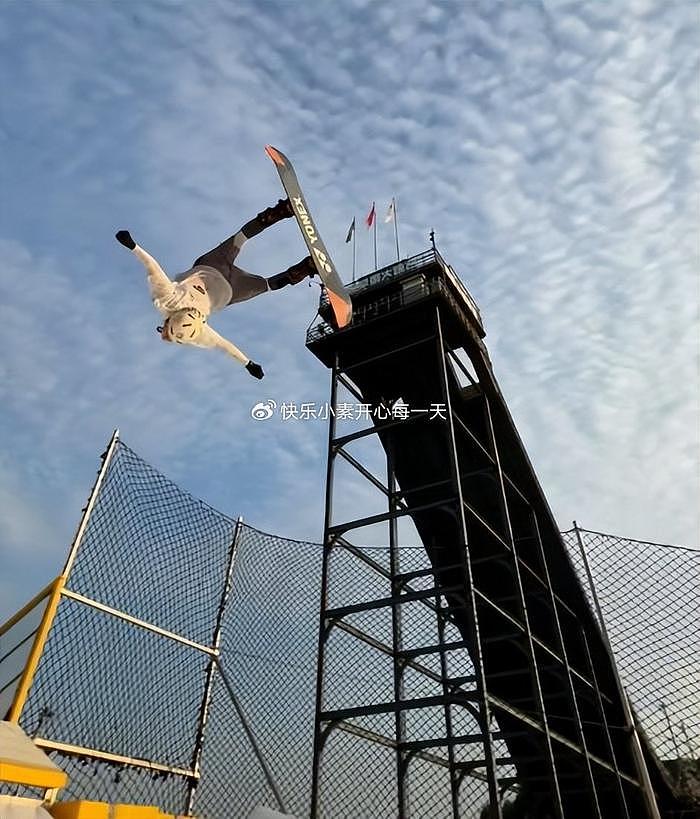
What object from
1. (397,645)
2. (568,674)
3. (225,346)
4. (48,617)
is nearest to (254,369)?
(225,346)

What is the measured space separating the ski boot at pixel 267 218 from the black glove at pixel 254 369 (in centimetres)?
155

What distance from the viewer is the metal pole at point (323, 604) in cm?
855

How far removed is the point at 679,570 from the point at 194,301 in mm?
11316

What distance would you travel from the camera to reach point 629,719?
43.5 ft

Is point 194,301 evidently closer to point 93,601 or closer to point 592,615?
point 93,601

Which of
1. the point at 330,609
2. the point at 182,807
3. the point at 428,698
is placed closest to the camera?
the point at 182,807

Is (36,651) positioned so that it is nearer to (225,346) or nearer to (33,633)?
(33,633)

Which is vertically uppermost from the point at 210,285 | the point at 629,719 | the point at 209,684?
the point at 210,285

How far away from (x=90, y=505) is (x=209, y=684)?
280 centimetres

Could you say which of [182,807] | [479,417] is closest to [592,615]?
[479,417]

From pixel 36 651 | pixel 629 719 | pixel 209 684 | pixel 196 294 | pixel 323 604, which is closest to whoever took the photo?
pixel 36 651

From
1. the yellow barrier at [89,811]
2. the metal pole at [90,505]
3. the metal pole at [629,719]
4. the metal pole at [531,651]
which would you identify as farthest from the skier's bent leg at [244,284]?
the metal pole at [629,719]

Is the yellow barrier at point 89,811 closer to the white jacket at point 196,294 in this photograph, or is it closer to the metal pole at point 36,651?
the metal pole at point 36,651

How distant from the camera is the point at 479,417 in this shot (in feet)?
44.2
